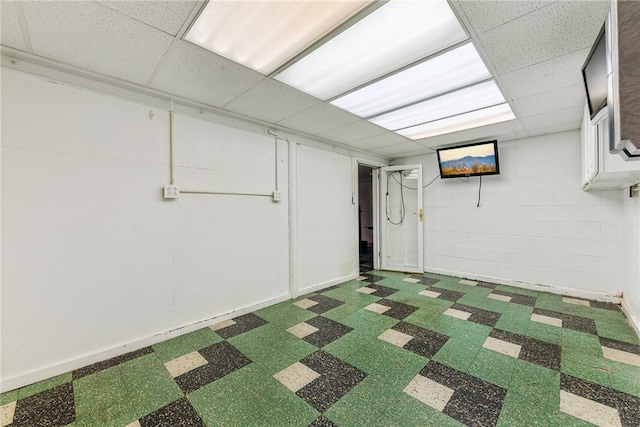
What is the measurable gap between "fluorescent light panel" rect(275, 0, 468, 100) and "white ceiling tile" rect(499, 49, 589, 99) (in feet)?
2.86

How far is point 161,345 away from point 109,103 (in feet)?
7.44

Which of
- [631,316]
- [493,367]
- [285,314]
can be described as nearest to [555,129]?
[631,316]

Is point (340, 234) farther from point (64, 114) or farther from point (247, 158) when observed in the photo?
point (64, 114)

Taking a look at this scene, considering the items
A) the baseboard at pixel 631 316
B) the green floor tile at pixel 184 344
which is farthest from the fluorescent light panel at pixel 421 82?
the baseboard at pixel 631 316

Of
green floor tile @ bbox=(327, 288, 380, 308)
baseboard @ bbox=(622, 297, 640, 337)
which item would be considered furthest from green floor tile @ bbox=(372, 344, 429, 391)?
baseboard @ bbox=(622, 297, 640, 337)

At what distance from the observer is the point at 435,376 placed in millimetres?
1979

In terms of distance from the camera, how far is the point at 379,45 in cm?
187

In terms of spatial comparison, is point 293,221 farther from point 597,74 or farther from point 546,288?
point 546,288

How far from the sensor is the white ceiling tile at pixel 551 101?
2551mm

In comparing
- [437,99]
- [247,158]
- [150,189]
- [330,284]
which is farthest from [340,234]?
[150,189]

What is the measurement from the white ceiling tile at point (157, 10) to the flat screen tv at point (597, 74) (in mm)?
1960

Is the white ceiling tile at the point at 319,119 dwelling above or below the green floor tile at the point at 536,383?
above

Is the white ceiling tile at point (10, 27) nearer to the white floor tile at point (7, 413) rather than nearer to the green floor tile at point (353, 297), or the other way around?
the white floor tile at point (7, 413)

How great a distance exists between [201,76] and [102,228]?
5.17 feet
